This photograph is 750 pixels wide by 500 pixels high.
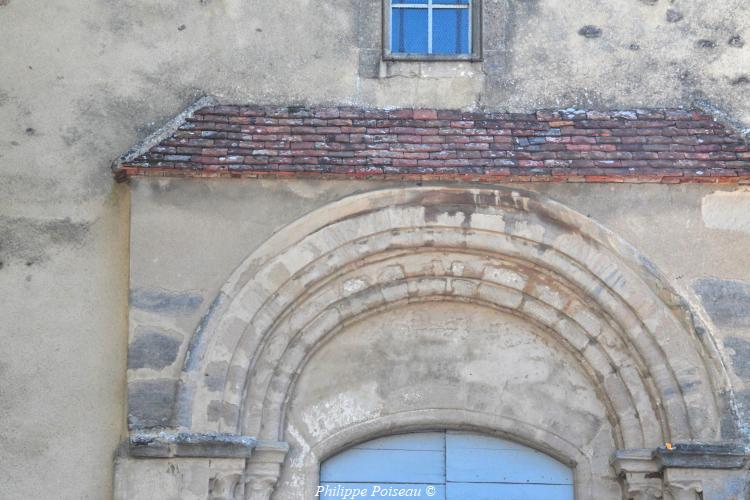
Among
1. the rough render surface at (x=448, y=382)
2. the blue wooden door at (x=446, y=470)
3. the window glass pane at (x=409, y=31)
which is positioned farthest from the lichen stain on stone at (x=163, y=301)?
the window glass pane at (x=409, y=31)

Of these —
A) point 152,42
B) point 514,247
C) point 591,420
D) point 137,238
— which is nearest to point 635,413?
point 591,420

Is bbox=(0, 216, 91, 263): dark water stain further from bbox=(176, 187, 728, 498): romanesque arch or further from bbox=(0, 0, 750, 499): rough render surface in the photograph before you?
bbox=(176, 187, 728, 498): romanesque arch

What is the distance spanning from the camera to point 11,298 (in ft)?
31.4

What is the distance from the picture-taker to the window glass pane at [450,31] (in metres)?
10.2

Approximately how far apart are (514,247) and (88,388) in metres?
2.64

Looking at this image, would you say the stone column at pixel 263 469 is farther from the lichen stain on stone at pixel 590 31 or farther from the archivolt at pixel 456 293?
the lichen stain on stone at pixel 590 31

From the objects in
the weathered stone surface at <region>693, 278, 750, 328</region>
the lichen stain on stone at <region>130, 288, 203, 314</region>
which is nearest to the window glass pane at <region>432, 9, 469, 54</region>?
the weathered stone surface at <region>693, 278, 750, 328</region>

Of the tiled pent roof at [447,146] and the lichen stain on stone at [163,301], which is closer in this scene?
the lichen stain on stone at [163,301]

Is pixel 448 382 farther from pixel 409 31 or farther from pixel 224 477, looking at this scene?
pixel 409 31

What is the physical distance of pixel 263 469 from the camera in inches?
372

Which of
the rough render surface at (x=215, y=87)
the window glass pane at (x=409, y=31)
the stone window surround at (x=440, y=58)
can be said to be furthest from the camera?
the window glass pane at (x=409, y=31)

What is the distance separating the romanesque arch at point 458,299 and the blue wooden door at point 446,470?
4.3 inches

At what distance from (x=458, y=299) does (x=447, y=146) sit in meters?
0.93

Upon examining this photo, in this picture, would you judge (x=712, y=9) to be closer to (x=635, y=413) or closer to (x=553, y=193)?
(x=553, y=193)
